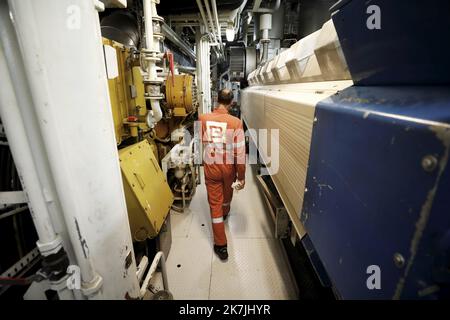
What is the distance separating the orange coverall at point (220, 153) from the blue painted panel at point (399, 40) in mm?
1458

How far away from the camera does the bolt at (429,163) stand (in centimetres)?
39

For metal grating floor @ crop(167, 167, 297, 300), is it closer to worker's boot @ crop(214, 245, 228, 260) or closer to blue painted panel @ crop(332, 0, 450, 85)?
worker's boot @ crop(214, 245, 228, 260)

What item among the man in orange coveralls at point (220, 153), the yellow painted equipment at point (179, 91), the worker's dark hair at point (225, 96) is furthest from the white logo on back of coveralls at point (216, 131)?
the yellow painted equipment at point (179, 91)

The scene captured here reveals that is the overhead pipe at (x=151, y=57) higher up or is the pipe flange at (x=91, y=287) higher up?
the overhead pipe at (x=151, y=57)

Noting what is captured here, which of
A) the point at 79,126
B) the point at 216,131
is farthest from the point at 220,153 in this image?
the point at 79,126

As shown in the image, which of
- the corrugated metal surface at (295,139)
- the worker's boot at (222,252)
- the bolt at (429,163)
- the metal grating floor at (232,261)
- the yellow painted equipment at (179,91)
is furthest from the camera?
the yellow painted equipment at (179,91)

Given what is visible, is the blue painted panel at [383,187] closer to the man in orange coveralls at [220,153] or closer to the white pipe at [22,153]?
the white pipe at [22,153]

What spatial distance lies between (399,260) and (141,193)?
157 cm

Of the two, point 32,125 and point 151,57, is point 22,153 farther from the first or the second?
point 151,57

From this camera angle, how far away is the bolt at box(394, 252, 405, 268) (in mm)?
460

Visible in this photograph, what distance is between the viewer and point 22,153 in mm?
692
